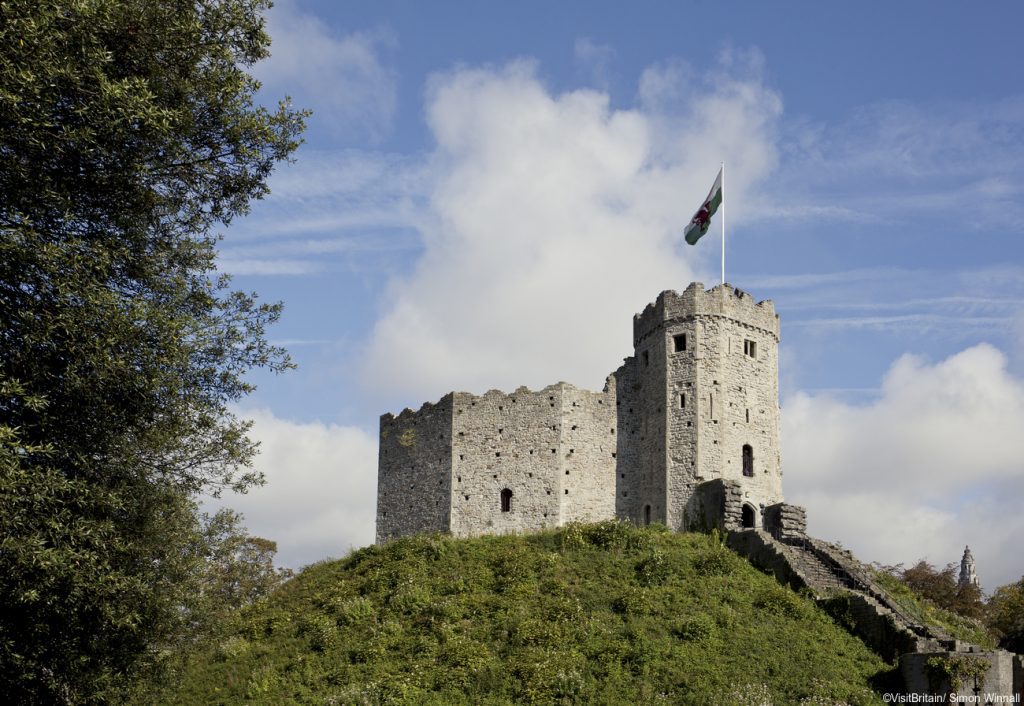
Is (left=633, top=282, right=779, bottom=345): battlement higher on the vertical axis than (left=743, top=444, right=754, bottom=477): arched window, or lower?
higher

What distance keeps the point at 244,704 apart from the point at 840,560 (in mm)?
17914

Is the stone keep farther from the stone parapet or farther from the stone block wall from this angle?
the stone block wall

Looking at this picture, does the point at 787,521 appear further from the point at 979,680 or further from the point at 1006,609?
the point at 1006,609

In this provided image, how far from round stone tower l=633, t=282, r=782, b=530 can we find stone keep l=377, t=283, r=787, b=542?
0.05 metres

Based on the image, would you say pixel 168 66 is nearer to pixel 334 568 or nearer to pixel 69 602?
pixel 69 602

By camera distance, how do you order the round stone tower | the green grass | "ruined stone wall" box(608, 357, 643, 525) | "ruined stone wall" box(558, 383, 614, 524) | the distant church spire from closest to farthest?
the green grass
the round stone tower
"ruined stone wall" box(608, 357, 643, 525)
"ruined stone wall" box(558, 383, 614, 524)
the distant church spire

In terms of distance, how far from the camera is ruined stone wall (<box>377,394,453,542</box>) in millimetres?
41781

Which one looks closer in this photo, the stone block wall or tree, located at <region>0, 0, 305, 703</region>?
tree, located at <region>0, 0, 305, 703</region>

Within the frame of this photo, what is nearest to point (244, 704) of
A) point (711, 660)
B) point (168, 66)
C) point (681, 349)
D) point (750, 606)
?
point (711, 660)

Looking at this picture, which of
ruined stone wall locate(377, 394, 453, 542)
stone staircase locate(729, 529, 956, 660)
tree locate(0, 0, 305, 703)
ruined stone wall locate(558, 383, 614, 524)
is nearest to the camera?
tree locate(0, 0, 305, 703)

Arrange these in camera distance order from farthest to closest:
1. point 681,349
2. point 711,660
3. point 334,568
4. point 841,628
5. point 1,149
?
point 681,349 → point 334,568 → point 841,628 → point 711,660 → point 1,149

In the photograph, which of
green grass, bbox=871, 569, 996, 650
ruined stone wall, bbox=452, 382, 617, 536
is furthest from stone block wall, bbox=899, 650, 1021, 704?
ruined stone wall, bbox=452, 382, 617, 536

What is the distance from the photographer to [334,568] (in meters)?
33.5

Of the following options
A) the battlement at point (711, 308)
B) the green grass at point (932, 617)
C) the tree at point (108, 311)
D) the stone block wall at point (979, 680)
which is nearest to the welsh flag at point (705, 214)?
the battlement at point (711, 308)
